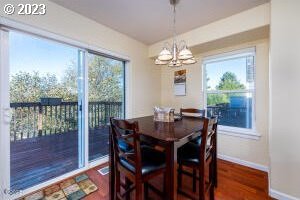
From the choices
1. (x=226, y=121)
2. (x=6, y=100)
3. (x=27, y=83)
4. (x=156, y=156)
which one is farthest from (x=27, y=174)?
(x=226, y=121)

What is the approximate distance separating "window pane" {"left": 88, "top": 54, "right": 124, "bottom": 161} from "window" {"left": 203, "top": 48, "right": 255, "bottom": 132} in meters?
1.83

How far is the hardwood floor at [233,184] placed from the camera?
182 cm

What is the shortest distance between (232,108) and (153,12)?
2.20 meters

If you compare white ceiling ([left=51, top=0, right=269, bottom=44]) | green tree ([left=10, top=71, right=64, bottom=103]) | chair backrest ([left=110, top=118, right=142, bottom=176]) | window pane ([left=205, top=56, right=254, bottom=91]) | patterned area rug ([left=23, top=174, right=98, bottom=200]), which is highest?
white ceiling ([left=51, top=0, right=269, bottom=44])

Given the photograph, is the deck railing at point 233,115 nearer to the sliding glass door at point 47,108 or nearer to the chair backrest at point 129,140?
the sliding glass door at point 47,108

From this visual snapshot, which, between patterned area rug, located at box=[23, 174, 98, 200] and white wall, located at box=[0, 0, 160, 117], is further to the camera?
white wall, located at box=[0, 0, 160, 117]

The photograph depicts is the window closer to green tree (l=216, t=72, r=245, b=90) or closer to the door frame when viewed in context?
green tree (l=216, t=72, r=245, b=90)

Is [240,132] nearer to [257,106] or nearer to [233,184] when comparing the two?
[257,106]

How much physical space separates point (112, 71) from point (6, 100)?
1709 millimetres

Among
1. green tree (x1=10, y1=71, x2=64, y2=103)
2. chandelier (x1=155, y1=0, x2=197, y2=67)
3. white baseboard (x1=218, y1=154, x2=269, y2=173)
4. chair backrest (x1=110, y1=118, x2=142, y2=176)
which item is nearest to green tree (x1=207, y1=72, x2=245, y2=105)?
white baseboard (x1=218, y1=154, x2=269, y2=173)

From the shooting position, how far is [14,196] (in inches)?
69.6

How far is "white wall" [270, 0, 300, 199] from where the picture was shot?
170 centimetres

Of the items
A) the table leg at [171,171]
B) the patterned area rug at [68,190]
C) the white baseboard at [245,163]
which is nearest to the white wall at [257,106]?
the white baseboard at [245,163]

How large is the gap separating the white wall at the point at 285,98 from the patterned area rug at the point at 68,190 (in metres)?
2.28
